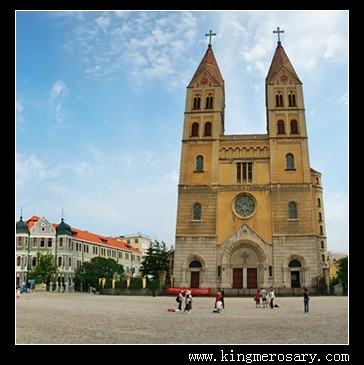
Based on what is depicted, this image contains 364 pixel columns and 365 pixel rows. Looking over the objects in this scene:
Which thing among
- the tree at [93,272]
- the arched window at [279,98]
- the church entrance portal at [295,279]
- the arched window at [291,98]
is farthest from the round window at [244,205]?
the tree at [93,272]

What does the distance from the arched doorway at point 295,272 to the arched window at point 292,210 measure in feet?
15.8

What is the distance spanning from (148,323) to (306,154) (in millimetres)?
36335

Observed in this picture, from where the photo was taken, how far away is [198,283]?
46219 mm

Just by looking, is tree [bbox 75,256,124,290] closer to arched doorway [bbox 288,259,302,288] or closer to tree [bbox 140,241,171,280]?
tree [bbox 140,241,171,280]

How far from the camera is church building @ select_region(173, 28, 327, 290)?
149 ft

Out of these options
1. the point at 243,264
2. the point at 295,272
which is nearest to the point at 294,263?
the point at 295,272

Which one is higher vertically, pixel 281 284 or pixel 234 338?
pixel 234 338

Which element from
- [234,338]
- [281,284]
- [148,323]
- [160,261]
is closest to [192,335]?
[234,338]

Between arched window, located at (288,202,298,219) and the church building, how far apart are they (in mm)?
112

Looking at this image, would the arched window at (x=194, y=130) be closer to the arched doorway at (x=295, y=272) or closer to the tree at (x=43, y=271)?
the arched doorway at (x=295, y=272)

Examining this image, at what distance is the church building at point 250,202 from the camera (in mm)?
45500

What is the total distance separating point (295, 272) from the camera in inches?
1783

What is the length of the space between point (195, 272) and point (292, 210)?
12842mm

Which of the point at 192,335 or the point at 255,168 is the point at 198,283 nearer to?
the point at 255,168
